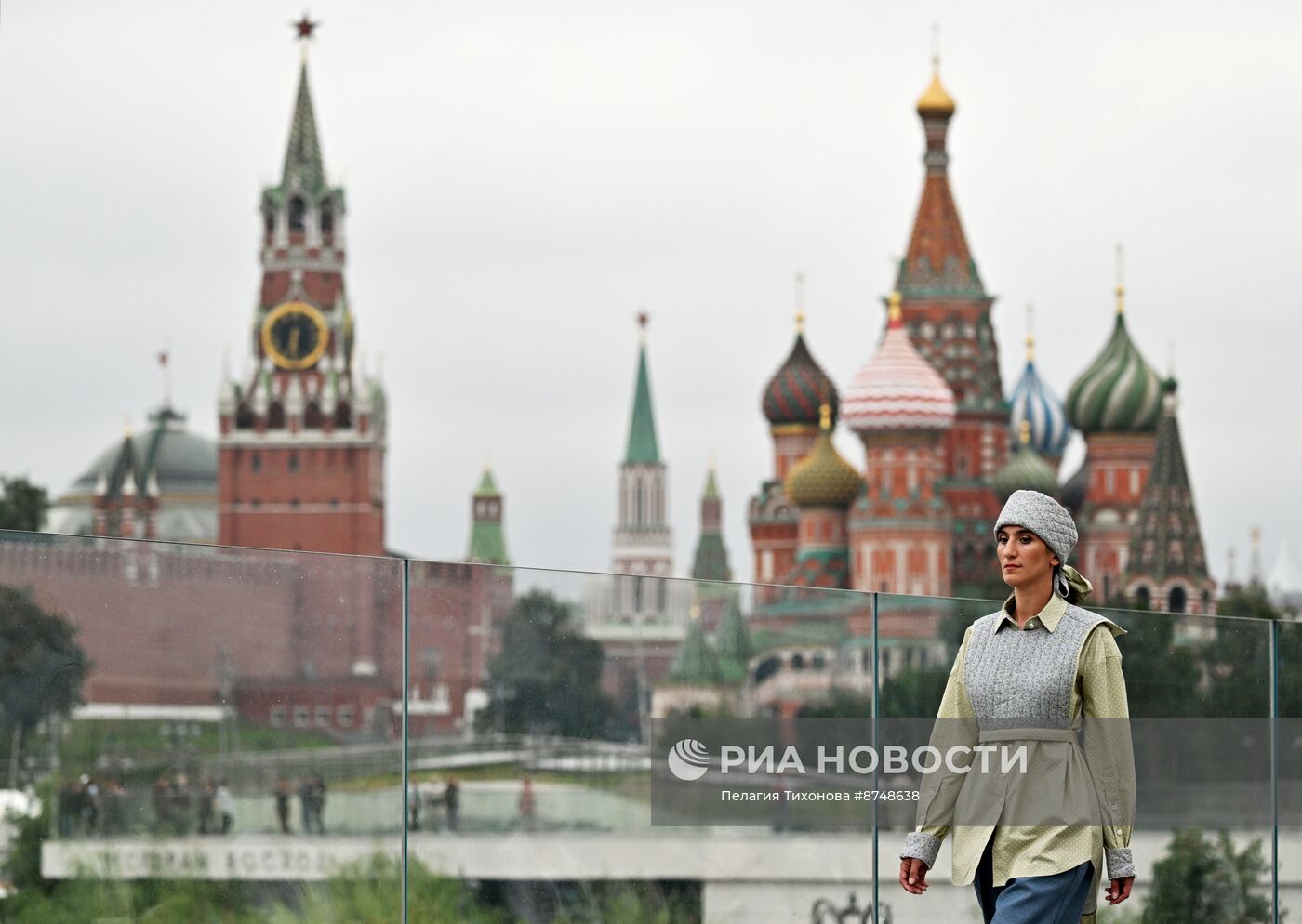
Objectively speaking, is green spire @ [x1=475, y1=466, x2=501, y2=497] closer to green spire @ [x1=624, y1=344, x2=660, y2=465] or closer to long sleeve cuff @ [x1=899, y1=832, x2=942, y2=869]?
green spire @ [x1=624, y1=344, x2=660, y2=465]

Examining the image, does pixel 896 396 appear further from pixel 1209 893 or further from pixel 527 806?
pixel 527 806

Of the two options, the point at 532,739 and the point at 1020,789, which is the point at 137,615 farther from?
the point at 1020,789

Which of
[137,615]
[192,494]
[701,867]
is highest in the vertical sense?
[192,494]

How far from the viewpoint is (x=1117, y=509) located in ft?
342

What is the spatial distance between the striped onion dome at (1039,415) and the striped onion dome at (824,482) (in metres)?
10.1

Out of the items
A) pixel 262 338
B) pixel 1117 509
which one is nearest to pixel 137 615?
pixel 1117 509

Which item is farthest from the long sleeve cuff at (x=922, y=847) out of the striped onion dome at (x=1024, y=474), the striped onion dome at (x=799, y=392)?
the striped onion dome at (x=799, y=392)

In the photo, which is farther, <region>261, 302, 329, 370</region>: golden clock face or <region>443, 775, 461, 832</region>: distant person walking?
<region>261, 302, 329, 370</region>: golden clock face

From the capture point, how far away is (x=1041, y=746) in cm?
674

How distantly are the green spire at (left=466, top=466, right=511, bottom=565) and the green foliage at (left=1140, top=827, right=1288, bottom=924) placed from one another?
16538 cm

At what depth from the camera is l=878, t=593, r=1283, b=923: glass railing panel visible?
9.48 meters

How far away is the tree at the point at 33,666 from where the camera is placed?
7.72m

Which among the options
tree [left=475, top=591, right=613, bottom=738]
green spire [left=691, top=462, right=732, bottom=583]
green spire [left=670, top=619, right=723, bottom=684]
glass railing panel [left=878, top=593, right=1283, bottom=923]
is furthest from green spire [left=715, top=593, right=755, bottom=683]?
green spire [left=691, top=462, right=732, bottom=583]

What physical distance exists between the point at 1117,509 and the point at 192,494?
51.4 m
